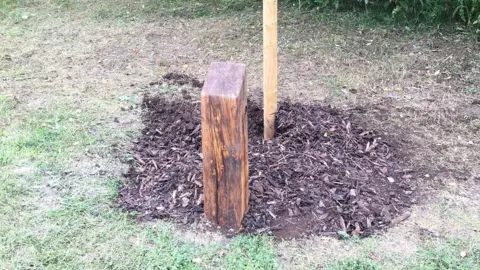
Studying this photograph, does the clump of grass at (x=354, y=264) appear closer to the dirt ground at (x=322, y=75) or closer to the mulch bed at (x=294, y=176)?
the dirt ground at (x=322, y=75)

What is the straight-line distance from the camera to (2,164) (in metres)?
3.66

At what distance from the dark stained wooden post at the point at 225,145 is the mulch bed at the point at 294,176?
0.16m

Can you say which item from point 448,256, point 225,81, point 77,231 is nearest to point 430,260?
point 448,256

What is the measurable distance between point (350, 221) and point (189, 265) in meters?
0.99

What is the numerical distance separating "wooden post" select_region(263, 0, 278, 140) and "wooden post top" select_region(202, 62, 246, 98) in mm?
547

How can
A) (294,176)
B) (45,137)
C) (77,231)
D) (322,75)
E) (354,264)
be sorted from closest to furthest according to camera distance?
(354,264) → (77,231) → (294,176) → (45,137) → (322,75)

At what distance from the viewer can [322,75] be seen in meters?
5.11

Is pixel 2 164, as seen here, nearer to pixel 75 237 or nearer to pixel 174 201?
pixel 75 237

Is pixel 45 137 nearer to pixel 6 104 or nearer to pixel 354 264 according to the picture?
pixel 6 104

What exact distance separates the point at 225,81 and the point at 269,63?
0.79 metres

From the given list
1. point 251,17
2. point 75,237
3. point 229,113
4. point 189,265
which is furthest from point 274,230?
point 251,17

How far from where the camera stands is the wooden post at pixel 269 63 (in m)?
3.41

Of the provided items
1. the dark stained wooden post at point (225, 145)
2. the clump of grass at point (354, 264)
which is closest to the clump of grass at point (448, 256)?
the clump of grass at point (354, 264)

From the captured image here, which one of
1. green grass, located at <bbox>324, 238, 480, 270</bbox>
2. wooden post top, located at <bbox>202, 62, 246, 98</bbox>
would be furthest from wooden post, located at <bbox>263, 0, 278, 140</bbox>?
green grass, located at <bbox>324, 238, 480, 270</bbox>
